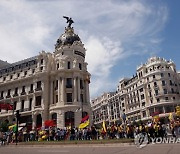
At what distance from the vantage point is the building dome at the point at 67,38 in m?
51.5

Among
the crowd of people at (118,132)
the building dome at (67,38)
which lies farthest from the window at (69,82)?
the crowd of people at (118,132)

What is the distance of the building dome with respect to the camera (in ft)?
169

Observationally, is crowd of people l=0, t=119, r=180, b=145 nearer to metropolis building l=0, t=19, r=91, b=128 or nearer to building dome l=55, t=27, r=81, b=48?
metropolis building l=0, t=19, r=91, b=128

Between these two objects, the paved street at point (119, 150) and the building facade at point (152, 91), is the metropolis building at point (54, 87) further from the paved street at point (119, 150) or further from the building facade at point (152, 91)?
the paved street at point (119, 150)

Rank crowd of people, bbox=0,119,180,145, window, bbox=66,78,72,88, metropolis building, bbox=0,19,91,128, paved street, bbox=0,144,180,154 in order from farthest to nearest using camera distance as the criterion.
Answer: window, bbox=66,78,72,88, metropolis building, bbox=0,19,91,128, crowd of people, bbox=0,119,180,145, paved street, bbox=0,144,180,154

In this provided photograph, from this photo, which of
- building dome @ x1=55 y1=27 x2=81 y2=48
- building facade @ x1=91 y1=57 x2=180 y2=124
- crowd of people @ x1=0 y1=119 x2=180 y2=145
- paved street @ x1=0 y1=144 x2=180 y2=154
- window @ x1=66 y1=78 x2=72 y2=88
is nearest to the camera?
paved street @ x1=0 y1=144 x2=180 y2=154

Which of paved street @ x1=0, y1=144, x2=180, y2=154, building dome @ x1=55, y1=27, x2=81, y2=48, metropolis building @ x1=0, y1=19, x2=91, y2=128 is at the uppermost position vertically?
building dome @ x1=55, y1=27, x2=81, y2=48

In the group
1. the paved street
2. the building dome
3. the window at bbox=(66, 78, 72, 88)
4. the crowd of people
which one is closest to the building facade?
the window at bbox=(66, 78, 72, 88)

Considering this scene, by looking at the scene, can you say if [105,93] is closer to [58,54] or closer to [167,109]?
[167,109]

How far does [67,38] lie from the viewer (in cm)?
5194

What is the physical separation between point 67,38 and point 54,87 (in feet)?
45.0

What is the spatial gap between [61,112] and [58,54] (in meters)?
15.3

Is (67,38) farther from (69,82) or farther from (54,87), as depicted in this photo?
(54,87)

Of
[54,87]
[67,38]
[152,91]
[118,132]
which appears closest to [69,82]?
[54,87]
